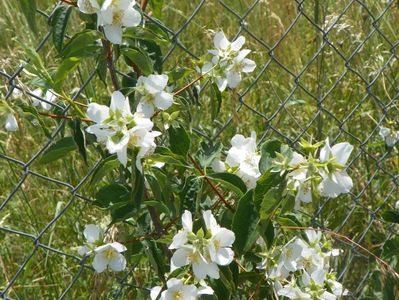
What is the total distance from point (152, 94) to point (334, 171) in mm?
364

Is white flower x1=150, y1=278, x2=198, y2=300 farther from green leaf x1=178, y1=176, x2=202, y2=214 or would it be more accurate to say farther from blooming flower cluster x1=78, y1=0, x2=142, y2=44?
blooming flower cluster x1=78, y1=0, x2=142, y2=44

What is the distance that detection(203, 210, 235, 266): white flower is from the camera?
1490 millimetres

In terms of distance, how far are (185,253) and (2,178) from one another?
4.19 ft

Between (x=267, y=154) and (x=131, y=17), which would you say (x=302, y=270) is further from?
(x=131, y=17)

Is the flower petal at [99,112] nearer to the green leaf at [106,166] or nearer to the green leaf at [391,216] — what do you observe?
the green leaf at [106,166]

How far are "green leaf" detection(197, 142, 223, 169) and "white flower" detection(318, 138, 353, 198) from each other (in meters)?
0.28

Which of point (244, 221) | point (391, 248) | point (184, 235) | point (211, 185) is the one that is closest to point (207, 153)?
point (211, 185)

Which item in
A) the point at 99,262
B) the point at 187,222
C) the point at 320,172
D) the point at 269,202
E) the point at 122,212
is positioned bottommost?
the point at 99,262

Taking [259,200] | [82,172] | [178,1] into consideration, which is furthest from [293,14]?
[259,200]

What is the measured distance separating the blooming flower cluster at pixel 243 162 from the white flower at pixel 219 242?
194 mm

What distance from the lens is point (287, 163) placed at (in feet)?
4.88

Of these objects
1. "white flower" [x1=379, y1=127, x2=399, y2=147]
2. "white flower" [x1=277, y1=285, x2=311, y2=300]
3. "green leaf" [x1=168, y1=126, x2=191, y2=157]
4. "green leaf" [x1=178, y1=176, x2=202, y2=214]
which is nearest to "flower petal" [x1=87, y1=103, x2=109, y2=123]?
"green leaf" [x1=168, y1=126, x2=191, y2=157]

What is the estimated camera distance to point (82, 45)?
4.79ft

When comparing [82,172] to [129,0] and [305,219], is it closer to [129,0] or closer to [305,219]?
[305,219]
